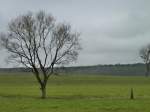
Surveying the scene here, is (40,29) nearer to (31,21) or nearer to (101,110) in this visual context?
(31,21)

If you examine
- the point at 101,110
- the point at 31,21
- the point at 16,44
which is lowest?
the point at 101,110

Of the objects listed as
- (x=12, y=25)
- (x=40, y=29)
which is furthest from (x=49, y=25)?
(x=12, y=25)

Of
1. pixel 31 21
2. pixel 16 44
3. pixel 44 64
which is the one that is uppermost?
pixel 31 21

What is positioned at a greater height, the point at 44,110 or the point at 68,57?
the point at 68,57

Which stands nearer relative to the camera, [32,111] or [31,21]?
[32,111]

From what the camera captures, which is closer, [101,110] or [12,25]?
[101,110]

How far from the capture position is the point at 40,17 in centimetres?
5109

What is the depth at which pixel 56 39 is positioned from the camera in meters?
50.8

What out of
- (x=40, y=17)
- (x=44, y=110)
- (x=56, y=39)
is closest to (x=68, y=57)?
(x=56, y=39)

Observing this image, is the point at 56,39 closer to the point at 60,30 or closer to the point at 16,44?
the point at 60,30

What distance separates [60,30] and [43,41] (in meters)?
2.91

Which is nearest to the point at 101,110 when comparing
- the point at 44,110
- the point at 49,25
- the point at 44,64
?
the point at 44,110

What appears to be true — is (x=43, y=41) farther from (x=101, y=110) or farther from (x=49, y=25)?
(x=101, y=110)

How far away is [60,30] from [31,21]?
433cm
